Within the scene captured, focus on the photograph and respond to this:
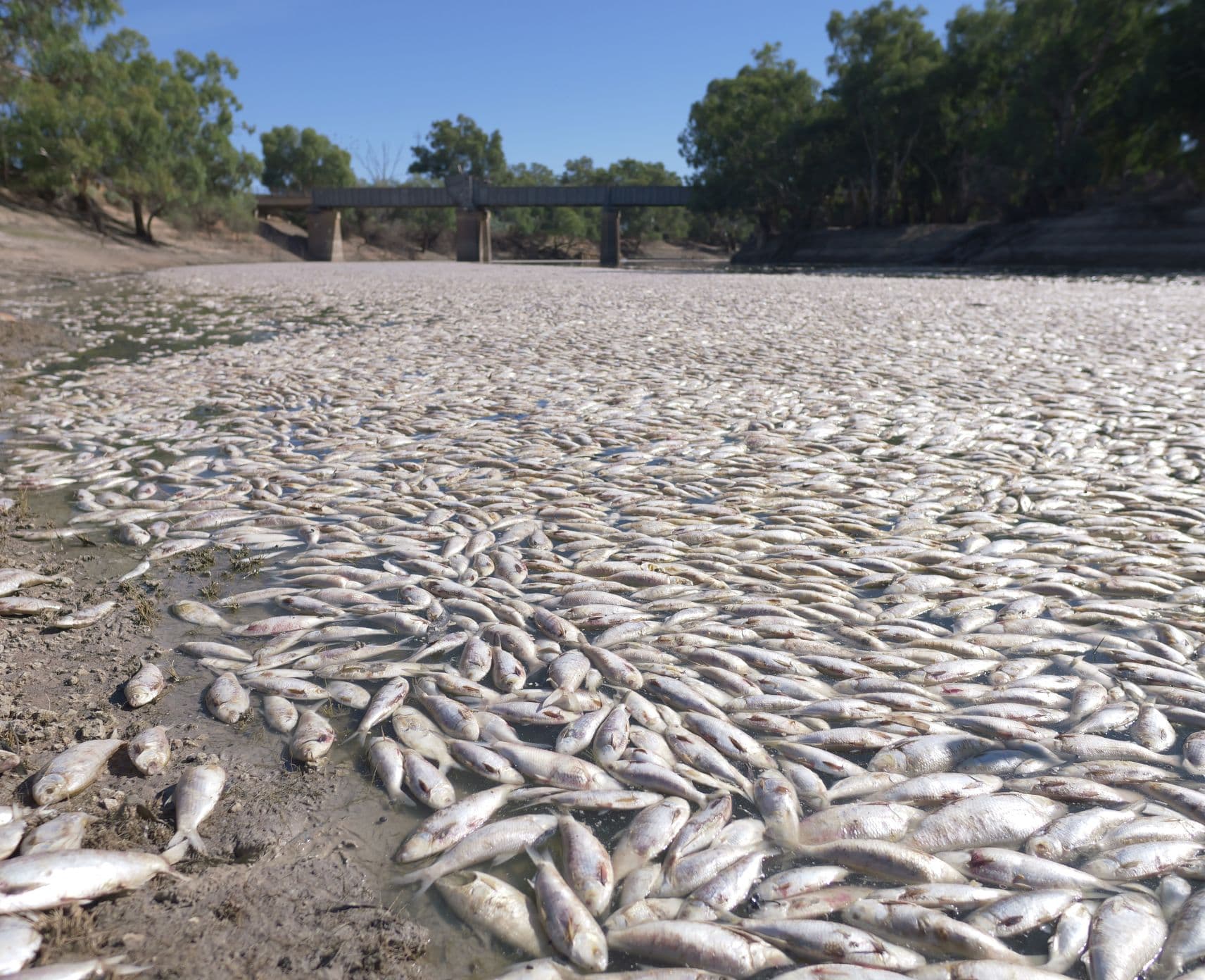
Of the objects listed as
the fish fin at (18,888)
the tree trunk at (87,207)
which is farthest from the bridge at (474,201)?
the fish fin at (18,888)

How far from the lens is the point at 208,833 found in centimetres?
230

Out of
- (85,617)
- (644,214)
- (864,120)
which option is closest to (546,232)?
(644,214)

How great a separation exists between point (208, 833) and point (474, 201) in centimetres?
7348

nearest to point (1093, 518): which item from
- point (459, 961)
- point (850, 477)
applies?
point (850, 477)

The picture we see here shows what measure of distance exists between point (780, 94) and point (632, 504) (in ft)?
222

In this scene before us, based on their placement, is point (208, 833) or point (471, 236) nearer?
point (208, 833)

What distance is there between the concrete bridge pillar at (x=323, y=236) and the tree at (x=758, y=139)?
102ft

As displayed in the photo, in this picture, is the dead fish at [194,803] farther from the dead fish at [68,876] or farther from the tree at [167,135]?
the tree at [167,135]

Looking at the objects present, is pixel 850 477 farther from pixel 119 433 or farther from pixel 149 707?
pixel 119 433

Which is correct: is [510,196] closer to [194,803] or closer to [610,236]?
[610,236]

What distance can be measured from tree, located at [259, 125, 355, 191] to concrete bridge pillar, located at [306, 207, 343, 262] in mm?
21847

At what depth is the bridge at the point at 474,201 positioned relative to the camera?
68125mm

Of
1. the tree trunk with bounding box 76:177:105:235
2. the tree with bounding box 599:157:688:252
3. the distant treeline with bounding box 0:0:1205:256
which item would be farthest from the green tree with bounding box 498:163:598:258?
the tree trunk with bounding box 76:177:105:235

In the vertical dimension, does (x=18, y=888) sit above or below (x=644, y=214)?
below
